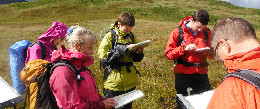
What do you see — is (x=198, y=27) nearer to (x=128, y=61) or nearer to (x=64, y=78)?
(x=128, y=61)

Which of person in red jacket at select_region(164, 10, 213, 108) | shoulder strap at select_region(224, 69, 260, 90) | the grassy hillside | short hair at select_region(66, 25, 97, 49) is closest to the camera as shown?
shoulder strap at select_region(224, 69, 260, 90)

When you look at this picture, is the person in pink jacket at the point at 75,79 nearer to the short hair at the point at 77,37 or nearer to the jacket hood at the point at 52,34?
the short hair at the point at 77,37

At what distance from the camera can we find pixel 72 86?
2895 mm

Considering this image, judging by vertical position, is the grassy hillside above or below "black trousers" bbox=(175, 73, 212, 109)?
below

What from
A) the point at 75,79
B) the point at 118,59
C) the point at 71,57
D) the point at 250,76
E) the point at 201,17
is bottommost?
the point at 118,59

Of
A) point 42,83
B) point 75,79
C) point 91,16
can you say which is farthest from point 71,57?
point 91,16

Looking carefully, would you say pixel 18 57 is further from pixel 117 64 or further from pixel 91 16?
pixel 91 16

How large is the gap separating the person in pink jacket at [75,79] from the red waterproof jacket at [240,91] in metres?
1.78

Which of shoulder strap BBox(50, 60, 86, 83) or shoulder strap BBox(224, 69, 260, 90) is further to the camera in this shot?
shoulder strap BBox(50, 60, 86, 83)

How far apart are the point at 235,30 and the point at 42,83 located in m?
2.58

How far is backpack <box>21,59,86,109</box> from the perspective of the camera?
117 inches

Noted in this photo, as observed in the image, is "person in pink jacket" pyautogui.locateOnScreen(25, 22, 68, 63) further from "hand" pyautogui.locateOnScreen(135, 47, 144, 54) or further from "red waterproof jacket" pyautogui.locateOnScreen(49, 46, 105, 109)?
"red waterproof jacket" pyautogui.locateOnScreen(49, 46, 105, 109)

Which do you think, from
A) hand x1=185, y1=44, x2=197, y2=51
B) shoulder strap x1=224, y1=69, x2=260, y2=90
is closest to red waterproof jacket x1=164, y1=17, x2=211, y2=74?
hand x1=185, y1=44, x2=197, y2=51

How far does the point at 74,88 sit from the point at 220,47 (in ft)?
6.45
